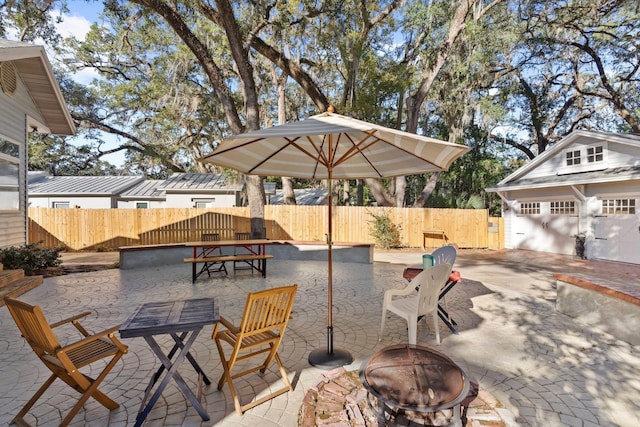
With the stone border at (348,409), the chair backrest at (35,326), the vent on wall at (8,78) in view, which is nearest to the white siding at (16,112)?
the vent on wall at (8,78)

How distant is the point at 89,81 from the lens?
1748 cm

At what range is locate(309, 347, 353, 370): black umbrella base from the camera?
2773mm

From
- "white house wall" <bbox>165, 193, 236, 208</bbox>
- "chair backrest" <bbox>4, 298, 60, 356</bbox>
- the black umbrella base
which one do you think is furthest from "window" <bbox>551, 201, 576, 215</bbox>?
"white house wall" <bbox>165, 193, 236, 208</bbox>

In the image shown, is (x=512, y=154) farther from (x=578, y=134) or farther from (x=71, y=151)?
(x=71, y=151)

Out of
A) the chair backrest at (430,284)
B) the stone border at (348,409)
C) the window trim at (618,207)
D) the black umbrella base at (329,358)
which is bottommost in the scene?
the black umbrella base at (329,358)

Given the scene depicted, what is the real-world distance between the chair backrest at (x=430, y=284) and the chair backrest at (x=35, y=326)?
118 inches

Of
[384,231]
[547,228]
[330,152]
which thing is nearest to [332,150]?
[330,152]

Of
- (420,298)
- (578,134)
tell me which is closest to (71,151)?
(420,298)

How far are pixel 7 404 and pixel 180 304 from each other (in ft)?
4.62

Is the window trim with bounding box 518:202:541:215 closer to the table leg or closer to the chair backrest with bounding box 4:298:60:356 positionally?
the table leg

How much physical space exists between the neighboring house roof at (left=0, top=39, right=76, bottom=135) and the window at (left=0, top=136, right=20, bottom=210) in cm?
144

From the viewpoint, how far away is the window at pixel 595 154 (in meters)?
9.34

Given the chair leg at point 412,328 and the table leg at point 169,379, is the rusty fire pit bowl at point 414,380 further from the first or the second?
the table leg at point 169,379

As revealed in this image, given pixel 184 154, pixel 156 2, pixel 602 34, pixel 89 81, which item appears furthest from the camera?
pixel 184 154
